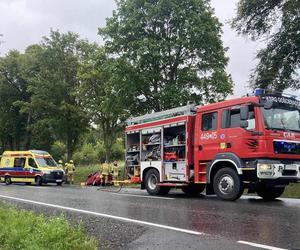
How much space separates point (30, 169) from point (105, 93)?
705 cm

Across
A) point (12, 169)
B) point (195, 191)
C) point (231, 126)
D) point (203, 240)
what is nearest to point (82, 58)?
point (12, 169)

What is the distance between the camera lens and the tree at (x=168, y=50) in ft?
81.8

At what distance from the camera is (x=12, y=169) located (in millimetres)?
31438

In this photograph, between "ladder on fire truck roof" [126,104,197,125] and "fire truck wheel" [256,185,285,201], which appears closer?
"fire truck wheel" [256,185,285,201]

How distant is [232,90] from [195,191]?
40.6ft

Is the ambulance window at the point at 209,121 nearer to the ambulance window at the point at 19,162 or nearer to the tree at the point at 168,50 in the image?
the tree at the point at 168,50

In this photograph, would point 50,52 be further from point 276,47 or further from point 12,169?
point 276,47

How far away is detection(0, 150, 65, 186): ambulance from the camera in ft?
96.3

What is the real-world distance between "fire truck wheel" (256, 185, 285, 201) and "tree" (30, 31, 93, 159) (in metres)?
21.6

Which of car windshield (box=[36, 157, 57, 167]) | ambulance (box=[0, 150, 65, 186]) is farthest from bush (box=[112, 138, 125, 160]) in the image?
car windshield (box=[36, 157, 57, 167])

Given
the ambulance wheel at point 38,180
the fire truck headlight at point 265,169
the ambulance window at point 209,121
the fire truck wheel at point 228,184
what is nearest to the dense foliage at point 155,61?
the ambulance wheel at point 38,180

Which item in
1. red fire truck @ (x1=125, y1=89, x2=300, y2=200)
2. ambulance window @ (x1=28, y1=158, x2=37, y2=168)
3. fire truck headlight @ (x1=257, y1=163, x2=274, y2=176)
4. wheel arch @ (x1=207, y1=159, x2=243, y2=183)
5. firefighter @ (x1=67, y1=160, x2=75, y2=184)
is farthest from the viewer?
firefighter @ (x1=67, y1=160, x2=75, y2=184)

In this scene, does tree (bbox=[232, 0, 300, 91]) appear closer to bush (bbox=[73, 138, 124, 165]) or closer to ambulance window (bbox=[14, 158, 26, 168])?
ambulance window (bbox=[14, 158, 26, 168])

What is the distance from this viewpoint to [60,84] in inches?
1390
